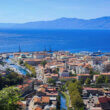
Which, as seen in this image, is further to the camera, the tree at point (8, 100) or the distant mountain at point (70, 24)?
the distant mountain at point (70, 24)

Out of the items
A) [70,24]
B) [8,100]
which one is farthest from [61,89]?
[70,24]

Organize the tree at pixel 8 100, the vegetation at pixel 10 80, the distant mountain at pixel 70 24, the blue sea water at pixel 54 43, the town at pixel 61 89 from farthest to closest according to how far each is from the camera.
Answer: the distant mountain at pixel 70 24 < the blue sea water at pixel 54 43 < the vegetation at pixel 10 80 < the town at pixel 61 89 < the tree at pixel 8 100

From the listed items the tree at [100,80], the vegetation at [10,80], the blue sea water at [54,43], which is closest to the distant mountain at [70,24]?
the blue sea water at [54,43]

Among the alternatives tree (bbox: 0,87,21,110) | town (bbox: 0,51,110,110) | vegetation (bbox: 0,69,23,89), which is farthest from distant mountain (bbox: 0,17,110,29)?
tree (bbox: 0,87,21,110)

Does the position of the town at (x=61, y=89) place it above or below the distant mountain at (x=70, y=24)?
below

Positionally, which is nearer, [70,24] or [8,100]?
[8,100]

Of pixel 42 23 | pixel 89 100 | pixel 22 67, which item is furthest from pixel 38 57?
pixel 42 23

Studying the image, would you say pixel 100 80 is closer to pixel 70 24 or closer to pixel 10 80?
pixel 10 80

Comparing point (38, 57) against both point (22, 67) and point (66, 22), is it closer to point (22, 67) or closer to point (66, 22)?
point (22, 67)

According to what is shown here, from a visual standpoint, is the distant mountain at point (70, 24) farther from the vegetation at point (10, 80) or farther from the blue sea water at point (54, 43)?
the vegetation at point (10, 80)

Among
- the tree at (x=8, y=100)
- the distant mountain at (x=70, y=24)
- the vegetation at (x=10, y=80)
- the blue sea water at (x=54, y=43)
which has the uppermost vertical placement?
the distant mountain at (x=70, y=24)

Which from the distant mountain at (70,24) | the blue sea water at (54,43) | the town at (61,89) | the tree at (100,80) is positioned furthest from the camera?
the distant mountain at (70,24)
